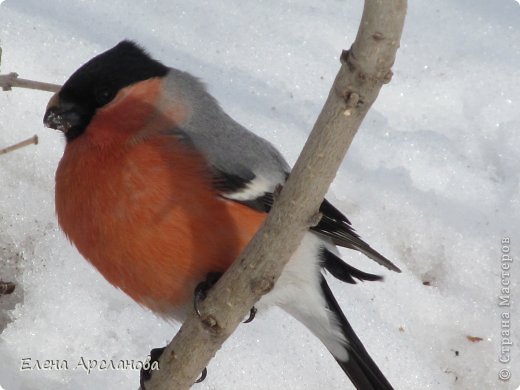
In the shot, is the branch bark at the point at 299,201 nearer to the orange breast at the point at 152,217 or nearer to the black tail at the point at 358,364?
the orange breast at the point at 152,217

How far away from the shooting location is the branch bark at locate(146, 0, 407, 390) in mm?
1936

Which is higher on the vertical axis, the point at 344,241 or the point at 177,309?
the point at 344,241

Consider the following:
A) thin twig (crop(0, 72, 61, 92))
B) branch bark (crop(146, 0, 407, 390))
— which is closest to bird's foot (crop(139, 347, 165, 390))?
branch bark (crop(146, 0, 407, 390))

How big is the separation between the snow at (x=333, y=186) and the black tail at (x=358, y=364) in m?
0.30

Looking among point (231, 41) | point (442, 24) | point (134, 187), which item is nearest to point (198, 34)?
point (231, 41)

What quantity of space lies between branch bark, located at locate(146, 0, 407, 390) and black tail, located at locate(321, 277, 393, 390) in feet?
2.31

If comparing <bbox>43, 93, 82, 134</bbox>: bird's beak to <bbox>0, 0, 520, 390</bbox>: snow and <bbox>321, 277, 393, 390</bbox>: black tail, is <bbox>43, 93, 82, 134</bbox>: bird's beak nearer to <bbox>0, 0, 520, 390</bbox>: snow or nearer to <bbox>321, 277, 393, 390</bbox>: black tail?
<bbox>0, 0, 520, 390</bbox>: snow

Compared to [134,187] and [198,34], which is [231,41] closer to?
[198,34]

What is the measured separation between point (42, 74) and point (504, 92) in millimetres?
1916

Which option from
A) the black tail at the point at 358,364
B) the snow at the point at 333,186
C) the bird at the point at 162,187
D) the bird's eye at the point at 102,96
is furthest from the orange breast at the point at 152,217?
the snow at the point at 333,186

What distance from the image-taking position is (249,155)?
285cm

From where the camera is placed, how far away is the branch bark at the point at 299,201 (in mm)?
1936

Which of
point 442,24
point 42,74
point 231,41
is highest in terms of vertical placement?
point 442,24

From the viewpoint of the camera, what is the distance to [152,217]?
2.56 m
